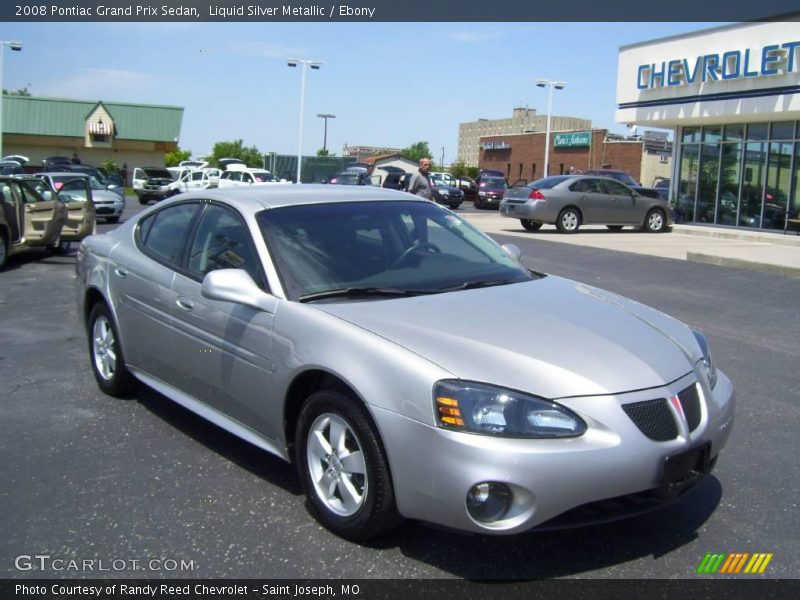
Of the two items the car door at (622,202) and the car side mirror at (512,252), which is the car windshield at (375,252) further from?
the car door at (622,202)

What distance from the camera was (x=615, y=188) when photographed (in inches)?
869

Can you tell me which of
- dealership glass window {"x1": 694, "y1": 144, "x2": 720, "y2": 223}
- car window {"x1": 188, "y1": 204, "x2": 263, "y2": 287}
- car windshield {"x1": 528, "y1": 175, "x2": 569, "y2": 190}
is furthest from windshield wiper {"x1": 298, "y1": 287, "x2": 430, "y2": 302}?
dealership glass window {"x1": 694, "y1": 144, "x2": 720, "y2": 223}

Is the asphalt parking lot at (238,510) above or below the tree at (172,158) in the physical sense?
below

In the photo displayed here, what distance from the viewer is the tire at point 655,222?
74.0ft

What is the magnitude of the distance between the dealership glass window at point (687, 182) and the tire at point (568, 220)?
545cm

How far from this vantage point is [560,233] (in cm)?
2123

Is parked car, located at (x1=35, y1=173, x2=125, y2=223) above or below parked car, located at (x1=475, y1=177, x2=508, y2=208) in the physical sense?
below

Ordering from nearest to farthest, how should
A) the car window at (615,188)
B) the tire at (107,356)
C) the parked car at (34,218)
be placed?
the tire at (107,356) < the parked car at (34,218) < the car window at (615,188)

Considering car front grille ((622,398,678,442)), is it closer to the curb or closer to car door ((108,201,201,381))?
car door ((108,201,201,381))

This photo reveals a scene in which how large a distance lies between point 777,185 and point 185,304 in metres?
20.7

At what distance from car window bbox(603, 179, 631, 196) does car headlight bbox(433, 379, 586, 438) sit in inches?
770

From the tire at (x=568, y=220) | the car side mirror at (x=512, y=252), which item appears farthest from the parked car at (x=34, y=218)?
the tire at (x=568, y=220)

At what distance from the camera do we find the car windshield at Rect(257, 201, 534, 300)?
4.28 m

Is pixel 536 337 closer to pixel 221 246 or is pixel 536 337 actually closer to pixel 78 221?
pixel 221 246
